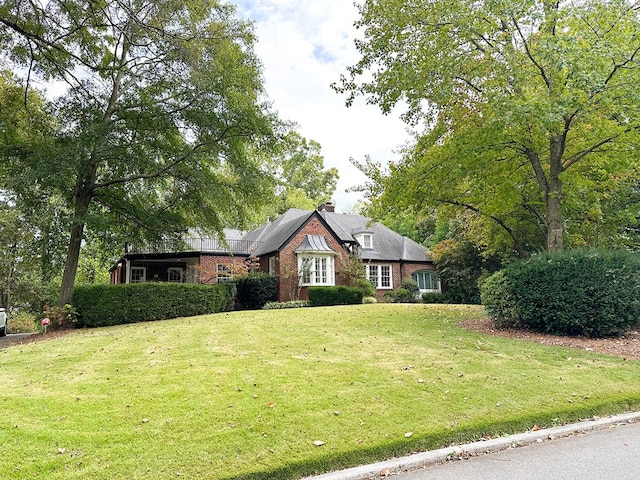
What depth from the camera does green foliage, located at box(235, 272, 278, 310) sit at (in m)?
20.2

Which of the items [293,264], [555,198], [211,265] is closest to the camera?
[555,198]

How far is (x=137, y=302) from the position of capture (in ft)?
47.2

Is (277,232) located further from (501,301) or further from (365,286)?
(501,301)

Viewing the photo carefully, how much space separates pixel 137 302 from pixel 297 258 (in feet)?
30.3

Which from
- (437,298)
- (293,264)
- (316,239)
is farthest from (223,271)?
(437,298)

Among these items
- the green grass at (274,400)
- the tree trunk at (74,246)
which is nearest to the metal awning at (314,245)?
the tree trunk at (74,246)

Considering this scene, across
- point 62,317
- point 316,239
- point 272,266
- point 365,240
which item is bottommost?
point 62,317

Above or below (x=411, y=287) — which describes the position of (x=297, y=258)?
above

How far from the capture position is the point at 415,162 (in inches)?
507

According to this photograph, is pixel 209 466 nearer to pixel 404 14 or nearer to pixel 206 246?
pixel 404 14

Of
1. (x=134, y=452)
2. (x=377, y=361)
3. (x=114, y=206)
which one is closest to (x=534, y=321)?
(x=377, y=361)

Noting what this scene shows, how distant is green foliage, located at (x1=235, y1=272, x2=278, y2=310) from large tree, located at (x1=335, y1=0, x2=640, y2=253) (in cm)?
1021

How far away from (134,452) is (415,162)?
11.2 meters

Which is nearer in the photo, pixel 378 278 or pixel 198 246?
pixel 198 246
